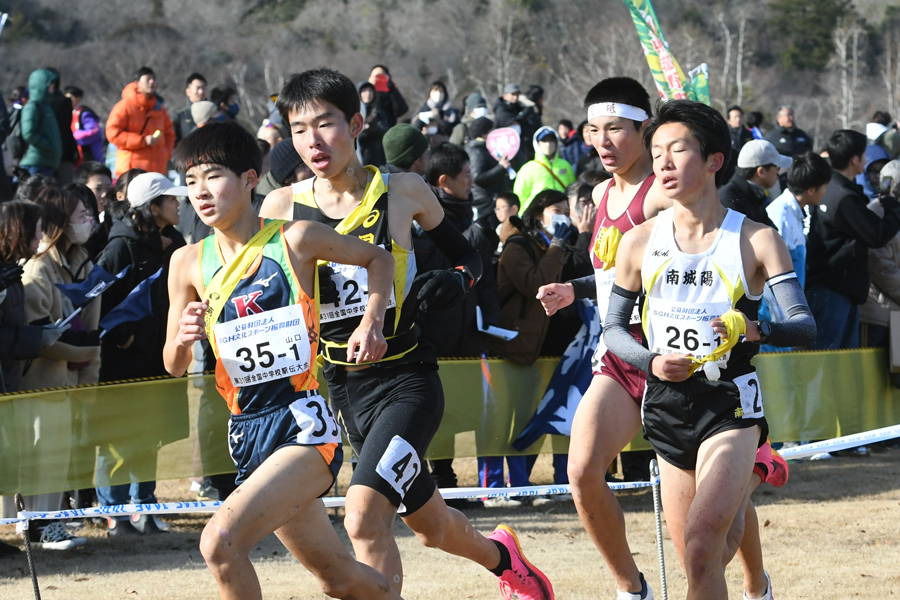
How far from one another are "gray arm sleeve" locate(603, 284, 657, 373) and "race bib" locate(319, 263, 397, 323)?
848 mm

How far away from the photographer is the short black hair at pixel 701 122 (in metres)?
3.99

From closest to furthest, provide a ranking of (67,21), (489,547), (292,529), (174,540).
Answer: (292,529), (489,547), (174,540), (67,21)

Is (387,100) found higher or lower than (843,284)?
higher

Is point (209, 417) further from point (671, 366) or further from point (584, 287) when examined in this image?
point (671, 366)

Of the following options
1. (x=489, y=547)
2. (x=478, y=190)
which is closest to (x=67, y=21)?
(x=478, y=190)

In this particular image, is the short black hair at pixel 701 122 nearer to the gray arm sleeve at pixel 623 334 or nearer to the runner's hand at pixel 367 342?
the gray arm sleeve at pixel 623 334

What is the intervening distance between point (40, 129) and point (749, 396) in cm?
964

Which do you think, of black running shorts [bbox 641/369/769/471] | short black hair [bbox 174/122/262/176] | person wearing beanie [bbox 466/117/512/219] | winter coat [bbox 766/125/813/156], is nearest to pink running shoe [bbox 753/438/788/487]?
black running shorts [bbox 641/369/769/471]

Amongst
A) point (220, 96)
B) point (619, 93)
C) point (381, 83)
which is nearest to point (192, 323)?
point (619, 93)

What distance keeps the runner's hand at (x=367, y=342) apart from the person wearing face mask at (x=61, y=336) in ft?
9.82

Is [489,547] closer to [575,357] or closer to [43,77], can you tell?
[575,357]

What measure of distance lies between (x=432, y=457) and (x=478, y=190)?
4.57m

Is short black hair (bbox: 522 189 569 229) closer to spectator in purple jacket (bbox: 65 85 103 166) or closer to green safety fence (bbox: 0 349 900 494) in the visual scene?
green safety fence (bbox: 0 349 900 494)

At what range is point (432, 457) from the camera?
7.41 m
